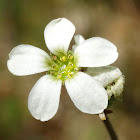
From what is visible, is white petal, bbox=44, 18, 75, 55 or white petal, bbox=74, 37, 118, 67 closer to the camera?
white petal, bbox=74, 37, 118, 67

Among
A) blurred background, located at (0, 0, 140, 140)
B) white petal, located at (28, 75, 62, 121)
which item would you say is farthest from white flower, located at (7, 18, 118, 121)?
blurred background, located at (0, 0, 140, 140)

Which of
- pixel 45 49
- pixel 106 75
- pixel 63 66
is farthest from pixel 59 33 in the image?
pixel 45 49

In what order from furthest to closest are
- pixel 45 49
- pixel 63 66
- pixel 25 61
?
pixel 45 49
pixel 63 66
pixel 25 61

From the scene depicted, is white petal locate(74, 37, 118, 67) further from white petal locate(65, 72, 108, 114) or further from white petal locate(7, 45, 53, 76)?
white petal locate(7, 45, 53, 76)

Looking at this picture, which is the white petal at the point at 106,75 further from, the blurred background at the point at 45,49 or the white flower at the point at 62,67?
the blurred background at the point at 45,49

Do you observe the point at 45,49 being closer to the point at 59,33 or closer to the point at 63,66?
the point at 63,66

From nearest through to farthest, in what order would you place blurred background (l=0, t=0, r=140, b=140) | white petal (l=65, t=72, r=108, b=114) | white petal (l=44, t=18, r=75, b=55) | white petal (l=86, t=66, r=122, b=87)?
1. white petal (l=65, t=72, r=108, b=114)
2. white petal (l=86, t=66, r=122, b=87)
3. white petal (l=44, t=18, r=75, b=55)
4. blurred background (l=0, t=0, r=140, b=140)

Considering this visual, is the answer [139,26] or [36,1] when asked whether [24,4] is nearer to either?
[36,1]

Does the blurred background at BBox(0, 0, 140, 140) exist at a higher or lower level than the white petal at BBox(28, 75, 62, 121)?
lower
